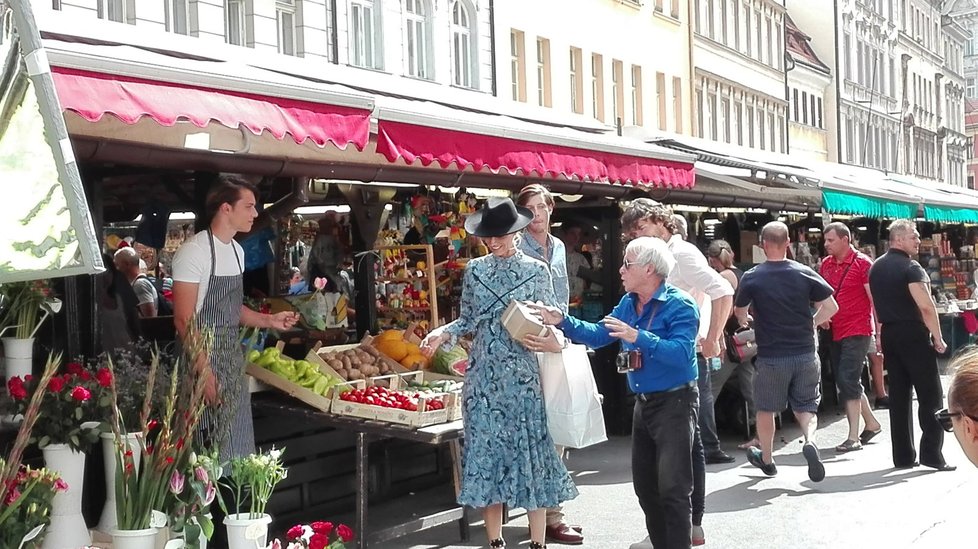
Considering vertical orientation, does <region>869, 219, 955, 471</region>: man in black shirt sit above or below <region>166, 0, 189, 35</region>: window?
below

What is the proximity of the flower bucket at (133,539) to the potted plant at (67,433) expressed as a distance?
27 cm

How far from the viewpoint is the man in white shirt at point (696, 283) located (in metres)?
6.97

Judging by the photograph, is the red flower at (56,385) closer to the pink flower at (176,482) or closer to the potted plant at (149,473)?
the potted plant at (149,473)

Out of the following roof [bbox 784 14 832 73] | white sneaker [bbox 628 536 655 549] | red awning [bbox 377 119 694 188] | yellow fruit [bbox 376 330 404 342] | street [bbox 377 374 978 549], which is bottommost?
street [bbox 377 374 978 549]

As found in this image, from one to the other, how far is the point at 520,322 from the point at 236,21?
45.8ft

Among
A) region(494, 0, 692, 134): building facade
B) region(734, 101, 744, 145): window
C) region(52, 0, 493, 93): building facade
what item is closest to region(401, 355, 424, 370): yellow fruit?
region(52, 0, 493, 93): building facade

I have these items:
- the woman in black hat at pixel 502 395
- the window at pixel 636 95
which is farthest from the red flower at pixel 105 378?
the window at pixel 636 95

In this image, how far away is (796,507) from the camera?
833 centimetres

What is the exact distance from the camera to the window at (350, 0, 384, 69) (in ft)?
71.5

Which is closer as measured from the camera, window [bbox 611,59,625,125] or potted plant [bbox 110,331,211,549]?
potted plant [bbox 110,331,211,549]

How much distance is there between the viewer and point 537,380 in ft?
21.1

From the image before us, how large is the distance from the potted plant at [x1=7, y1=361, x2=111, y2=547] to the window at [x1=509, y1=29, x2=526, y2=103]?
887 inches

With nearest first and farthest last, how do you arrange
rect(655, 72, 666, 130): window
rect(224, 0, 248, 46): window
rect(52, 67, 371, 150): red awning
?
rect(52, 67, 371, 150): red awning → rect(224, 0, 248, 46): window → rect(655, 72, 666, 130): window

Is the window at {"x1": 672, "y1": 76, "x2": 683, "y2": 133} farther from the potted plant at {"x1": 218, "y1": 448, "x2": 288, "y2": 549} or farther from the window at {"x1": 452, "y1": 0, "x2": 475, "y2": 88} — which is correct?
the potted plant at {"x1": 218, "y1": 448, "x2": 288, "y2": 549}
